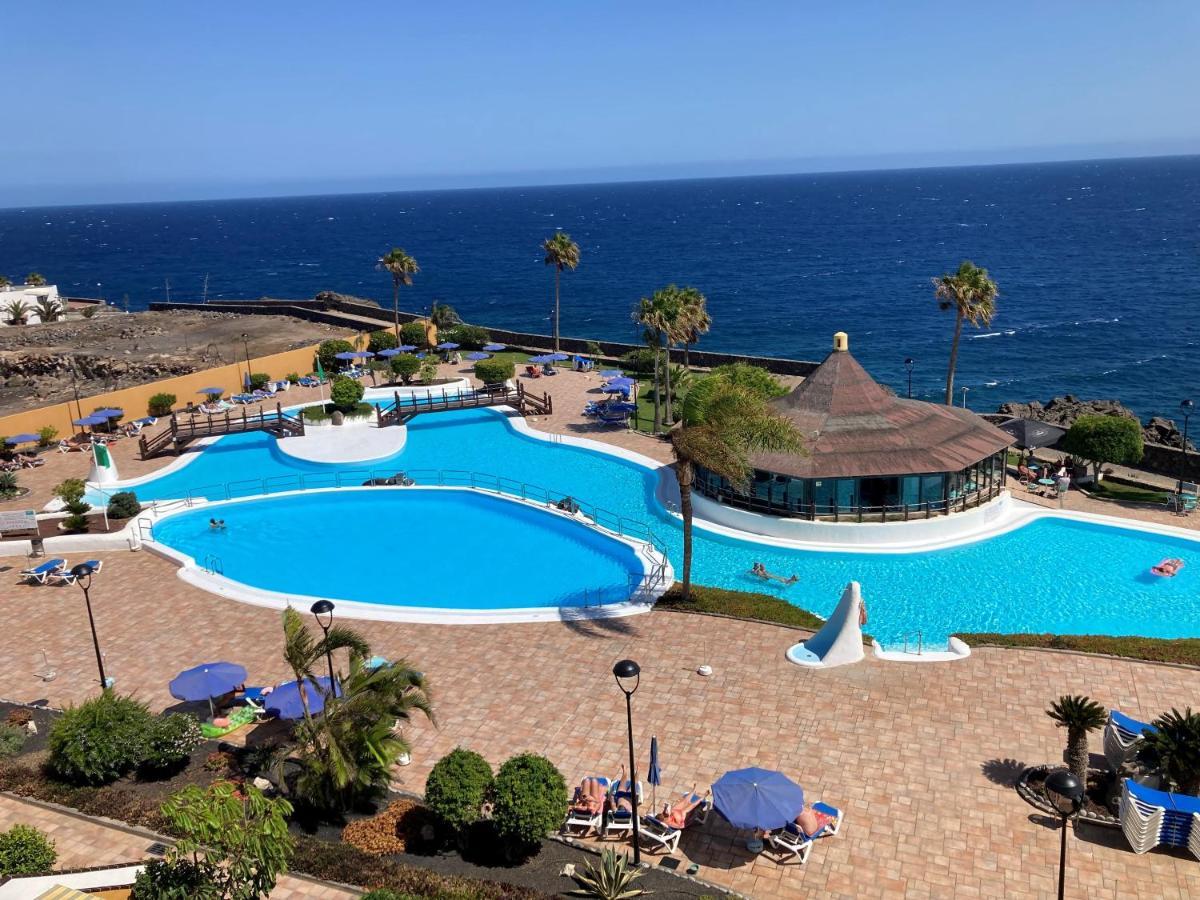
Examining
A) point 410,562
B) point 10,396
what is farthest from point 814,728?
point 10,396

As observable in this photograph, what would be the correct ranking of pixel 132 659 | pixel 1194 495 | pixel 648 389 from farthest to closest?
pixel 648 389
pixel 1194 495
pixel 132 659

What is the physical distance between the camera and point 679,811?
55.4ft

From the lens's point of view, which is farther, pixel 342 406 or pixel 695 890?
pixel 342 406

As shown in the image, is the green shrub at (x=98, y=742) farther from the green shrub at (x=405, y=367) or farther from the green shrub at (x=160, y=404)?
the green shrub at (x=405, y=367)

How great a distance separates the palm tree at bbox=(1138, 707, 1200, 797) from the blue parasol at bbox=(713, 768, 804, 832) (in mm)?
6800

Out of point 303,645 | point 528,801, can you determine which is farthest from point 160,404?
point 528,801

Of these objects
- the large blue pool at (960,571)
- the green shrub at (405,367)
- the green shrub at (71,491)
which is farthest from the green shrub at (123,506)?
the green shrub at (405,367)

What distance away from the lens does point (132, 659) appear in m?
24.6

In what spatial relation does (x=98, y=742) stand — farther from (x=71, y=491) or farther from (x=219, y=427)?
(x=219, y=427)

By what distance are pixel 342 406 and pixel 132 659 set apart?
2432 cm

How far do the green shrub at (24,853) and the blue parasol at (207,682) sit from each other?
4.81m

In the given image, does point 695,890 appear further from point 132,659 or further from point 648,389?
point 648,389

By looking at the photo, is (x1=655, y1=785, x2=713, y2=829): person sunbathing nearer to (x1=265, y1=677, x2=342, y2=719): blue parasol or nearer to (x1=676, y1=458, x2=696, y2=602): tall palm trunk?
(x1=265, y1=677, x2=342, y2=719): blue parasol

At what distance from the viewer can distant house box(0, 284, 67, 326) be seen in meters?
84.9
